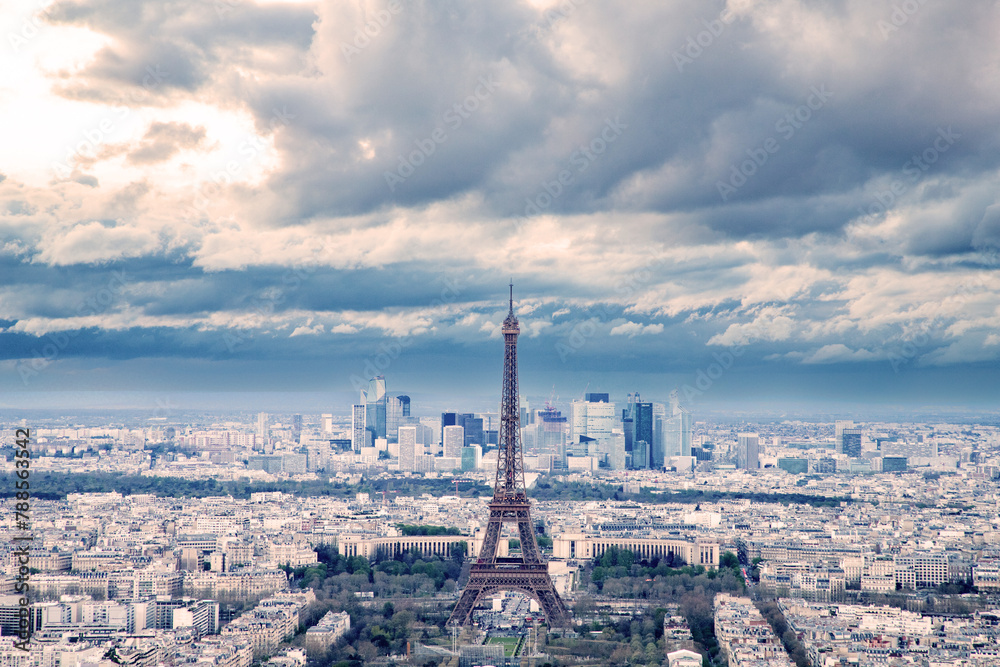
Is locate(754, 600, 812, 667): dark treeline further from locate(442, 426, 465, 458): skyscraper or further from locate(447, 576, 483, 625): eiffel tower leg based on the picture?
locate(442, 426, 465, 458): skyscraper

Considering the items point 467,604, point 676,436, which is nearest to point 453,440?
point 676,436

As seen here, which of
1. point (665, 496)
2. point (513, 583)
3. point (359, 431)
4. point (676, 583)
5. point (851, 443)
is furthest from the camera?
point (359, 431)

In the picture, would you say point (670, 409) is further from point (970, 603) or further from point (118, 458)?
point (970, 603)

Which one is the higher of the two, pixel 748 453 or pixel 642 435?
pixel 642 435

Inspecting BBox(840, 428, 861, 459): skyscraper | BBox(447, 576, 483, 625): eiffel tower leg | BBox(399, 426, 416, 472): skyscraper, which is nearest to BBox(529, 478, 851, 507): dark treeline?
BBox(399, 426, 416, 472): skyscraper

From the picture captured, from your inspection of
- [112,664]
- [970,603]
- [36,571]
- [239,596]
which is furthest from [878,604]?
[36,571]

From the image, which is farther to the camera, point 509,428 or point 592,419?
point 592,419

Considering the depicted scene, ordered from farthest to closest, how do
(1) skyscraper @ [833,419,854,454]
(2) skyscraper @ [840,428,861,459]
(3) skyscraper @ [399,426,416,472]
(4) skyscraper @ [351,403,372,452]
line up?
(4) skyscraper @ [351,403,372,452], (1) skyscraper @ [833,419,854,454], (2) skyscraper @ [840,428,861,459], (3) skyscraper @ [399,426,416,472]

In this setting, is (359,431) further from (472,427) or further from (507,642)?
(507,642)
